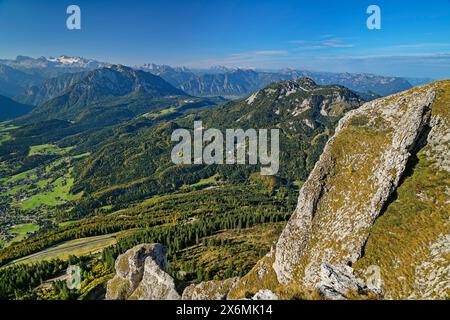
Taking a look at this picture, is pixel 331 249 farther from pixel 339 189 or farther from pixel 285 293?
pixel 285 293

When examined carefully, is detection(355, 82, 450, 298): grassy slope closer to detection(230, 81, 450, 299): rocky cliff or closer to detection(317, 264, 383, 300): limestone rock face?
detection(230, 81, 450, 299): rocky cliff

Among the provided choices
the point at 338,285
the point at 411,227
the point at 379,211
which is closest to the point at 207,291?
the point at 338,285

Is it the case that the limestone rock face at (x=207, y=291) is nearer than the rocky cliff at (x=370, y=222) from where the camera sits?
No

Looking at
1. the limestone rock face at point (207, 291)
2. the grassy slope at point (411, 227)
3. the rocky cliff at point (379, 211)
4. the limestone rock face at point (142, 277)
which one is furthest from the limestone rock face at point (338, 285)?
the limestone rock face at point (142, 277)

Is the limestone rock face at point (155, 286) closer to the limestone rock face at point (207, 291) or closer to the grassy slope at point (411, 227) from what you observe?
the limestone rock face at point (207, 291)

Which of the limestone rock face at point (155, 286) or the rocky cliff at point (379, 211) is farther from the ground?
the rocky cliff at point (379, 211)

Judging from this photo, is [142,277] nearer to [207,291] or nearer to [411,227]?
[207,291]
